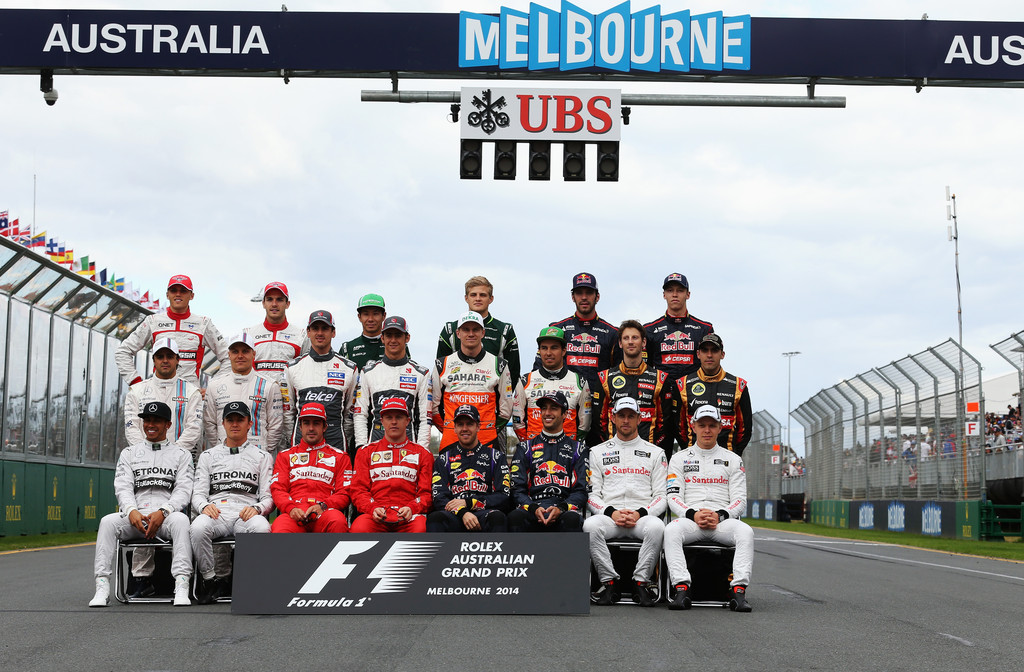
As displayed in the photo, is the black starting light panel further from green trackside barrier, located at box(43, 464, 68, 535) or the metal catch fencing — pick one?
the metal catch fencing

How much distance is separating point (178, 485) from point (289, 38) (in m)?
6.50

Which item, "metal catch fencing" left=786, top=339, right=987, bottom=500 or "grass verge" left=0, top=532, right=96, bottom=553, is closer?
"grass verge" left=0, top=532, right=96, bottom=553

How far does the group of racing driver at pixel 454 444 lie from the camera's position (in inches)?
354

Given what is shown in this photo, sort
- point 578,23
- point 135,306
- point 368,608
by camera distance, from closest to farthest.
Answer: point 368,608 → point 578,23 → point 135,306

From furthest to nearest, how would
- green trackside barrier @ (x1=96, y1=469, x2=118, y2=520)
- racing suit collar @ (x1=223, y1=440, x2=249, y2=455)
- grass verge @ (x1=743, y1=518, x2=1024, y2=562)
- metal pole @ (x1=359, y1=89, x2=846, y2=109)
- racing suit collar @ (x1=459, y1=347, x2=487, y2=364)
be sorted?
green trackside barrier @ (x1=96, y1=469, x2=118, y2=520) < grass verge @ (x1=743, y1=518, x2=1024, y2=562) < metal pole @ (x1=359, y1=89, x2=846, y2=109) < racing suit collar @ (x1=459, y1=347, x2=487, y2=364) < racing suit collar @ (x1=223, y1=440, x2=249, y2=455)

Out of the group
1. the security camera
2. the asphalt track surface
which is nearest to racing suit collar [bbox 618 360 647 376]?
the asphalt track surface

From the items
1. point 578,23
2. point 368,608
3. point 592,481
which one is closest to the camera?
point 368,608

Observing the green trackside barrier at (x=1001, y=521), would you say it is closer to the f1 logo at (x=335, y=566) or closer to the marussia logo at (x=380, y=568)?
the marussia logo at (x=380, y=568)

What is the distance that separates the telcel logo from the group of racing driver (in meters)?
3.95

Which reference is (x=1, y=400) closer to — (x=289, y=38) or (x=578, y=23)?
(x=289, y=38)

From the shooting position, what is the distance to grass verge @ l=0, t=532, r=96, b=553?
16531 millimetres

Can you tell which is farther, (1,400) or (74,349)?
(74,349)

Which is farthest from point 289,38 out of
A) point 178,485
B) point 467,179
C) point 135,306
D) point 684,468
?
point 135,306

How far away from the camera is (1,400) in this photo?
18.2 meters
